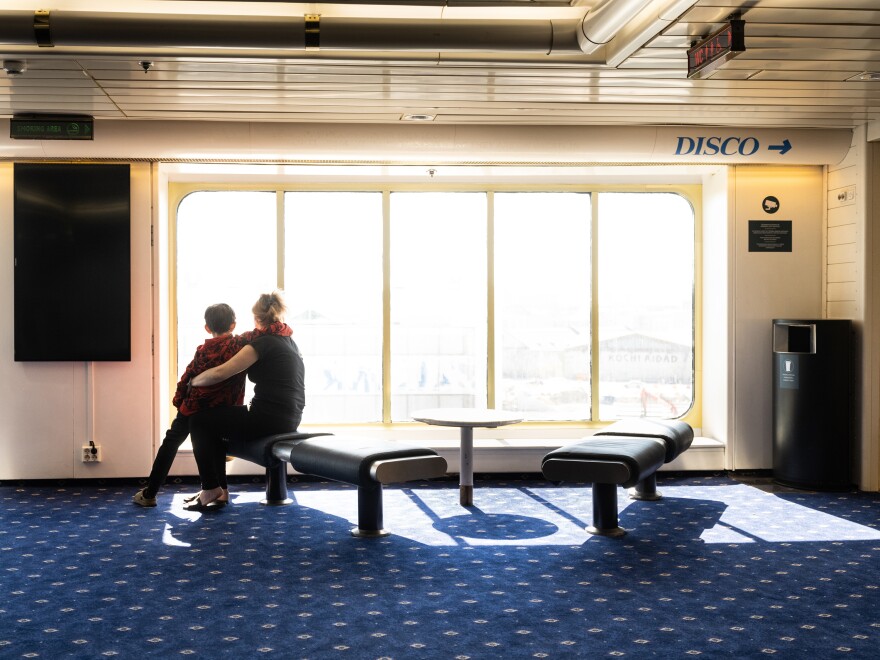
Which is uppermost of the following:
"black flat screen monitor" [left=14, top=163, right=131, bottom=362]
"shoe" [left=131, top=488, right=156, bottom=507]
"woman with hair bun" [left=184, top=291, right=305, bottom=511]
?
"black flat screen monitor" [left=14, top=163, right=131, bottom=362]

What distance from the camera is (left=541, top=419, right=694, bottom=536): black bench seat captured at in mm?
5320

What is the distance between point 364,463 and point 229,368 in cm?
144

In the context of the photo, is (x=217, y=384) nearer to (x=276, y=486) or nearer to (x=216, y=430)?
(x=216, y=430)

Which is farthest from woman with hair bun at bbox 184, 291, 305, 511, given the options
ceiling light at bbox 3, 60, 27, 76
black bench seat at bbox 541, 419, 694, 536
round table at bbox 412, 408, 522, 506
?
ceiling light at bbox 3, 60, 27, 76

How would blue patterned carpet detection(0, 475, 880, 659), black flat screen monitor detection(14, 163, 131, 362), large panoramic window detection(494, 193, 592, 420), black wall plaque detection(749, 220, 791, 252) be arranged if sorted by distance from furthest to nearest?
large panoramic window detection(494, 193, 592, 420), black wall plaque detection(749, 220, 791, 252), black flat screen monitor detection(14, 163, 131, 362), blue patterned carpet detection(0, 475, 880, 659)

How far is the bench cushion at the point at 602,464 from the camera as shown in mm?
5297

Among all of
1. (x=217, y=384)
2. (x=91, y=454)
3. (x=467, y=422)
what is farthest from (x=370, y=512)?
(x=91, y=454)

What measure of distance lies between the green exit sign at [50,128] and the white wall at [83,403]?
32.7 inches

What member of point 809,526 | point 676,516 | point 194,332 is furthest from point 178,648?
point 194,332

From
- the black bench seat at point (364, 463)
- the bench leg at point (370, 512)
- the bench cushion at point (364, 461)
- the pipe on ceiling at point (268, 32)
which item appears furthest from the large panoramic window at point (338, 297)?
the pipe on ceiling at point (268, 32)

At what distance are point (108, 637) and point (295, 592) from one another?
3.08 ft

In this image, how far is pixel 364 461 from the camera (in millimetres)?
5348

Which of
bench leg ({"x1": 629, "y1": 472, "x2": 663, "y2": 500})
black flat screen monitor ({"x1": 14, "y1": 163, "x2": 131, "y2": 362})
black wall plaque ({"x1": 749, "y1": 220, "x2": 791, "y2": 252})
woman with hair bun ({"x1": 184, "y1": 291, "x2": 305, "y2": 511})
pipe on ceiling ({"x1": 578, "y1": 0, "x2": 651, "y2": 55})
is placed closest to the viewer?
pipe on ceiling ({"x1": 578, "y1": 0, "x2": 651, "y2": 55})

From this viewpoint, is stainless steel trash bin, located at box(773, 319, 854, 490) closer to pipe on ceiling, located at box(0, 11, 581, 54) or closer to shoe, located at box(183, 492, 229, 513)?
pipe on ceiling, located at box(0, 11, 581, 54)
